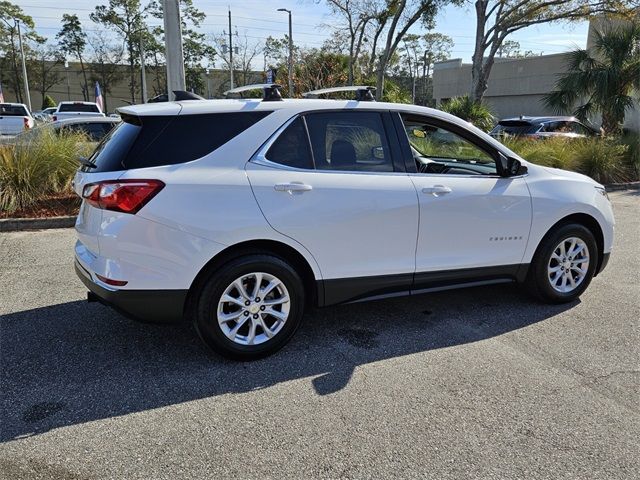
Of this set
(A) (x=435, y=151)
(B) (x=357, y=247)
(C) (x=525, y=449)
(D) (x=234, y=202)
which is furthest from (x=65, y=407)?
(A) (x=435, y=151)

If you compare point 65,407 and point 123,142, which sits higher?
point 123,142

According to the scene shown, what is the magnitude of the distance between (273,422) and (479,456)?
1.12 meters

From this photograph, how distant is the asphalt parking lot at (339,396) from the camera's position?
2.66 meters

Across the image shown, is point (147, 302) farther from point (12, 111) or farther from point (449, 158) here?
point (12, 111)

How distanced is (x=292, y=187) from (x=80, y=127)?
8.79 meters

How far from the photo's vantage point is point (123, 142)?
3473 mm

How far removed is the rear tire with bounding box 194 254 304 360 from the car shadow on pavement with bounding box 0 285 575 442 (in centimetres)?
16

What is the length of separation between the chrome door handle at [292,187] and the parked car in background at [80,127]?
5651mm

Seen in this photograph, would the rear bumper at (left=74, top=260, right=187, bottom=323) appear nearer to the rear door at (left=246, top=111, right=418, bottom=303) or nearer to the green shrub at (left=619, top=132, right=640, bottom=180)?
the rear door at (left=246, top=111, right=418, bottom=303)

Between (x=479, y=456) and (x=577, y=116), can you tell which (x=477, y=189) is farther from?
(x=577, y=116)

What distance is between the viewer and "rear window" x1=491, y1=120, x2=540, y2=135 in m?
16.5

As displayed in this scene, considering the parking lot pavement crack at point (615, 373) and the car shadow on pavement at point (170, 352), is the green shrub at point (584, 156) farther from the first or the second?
the parking lot pavement crack at point (615, 373)

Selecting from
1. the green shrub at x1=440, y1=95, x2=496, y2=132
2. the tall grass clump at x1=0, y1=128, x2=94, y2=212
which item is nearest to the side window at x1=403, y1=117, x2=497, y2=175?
the tall grass clump at x1=0, y1=128, x2=94, y2=212

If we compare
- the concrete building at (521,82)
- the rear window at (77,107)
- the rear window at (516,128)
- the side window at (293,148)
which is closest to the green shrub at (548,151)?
the rear window at (516,128)
